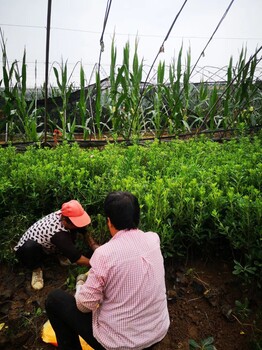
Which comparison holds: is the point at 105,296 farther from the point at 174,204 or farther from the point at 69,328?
the point at 174,204

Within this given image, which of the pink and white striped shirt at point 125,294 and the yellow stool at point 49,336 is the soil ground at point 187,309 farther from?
the pink and white striped shirt at point 125,294

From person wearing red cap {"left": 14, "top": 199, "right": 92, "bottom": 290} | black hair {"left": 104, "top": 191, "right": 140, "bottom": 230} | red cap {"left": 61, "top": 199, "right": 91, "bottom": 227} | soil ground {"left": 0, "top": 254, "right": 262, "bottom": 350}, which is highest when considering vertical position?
black hair {"left": 104, "top": 191, "right": 140, "bottom": 230}

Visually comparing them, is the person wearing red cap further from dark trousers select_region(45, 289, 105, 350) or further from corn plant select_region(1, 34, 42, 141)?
corn plant select_region(1, 34, 42, 141)

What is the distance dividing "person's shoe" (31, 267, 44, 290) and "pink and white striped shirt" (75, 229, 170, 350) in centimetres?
102

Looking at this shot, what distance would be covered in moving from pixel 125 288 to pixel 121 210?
442 millimetres

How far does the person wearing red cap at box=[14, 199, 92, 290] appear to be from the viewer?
2422 mm

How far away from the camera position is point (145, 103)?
8195 mm

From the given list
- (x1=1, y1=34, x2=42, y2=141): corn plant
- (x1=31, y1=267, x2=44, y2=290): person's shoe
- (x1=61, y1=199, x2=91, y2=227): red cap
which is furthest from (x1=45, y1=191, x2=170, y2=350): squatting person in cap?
(x1=1, y1=34, x2=42, y2=141): corn plant

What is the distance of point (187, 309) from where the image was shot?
6.86ft

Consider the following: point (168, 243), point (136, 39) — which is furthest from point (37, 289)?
point (136, 39)

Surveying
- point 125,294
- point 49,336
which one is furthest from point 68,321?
point 125,294

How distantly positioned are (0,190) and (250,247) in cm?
241

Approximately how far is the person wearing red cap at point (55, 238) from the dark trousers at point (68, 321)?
0.61 meters

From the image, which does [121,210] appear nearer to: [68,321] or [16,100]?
[68,321]
